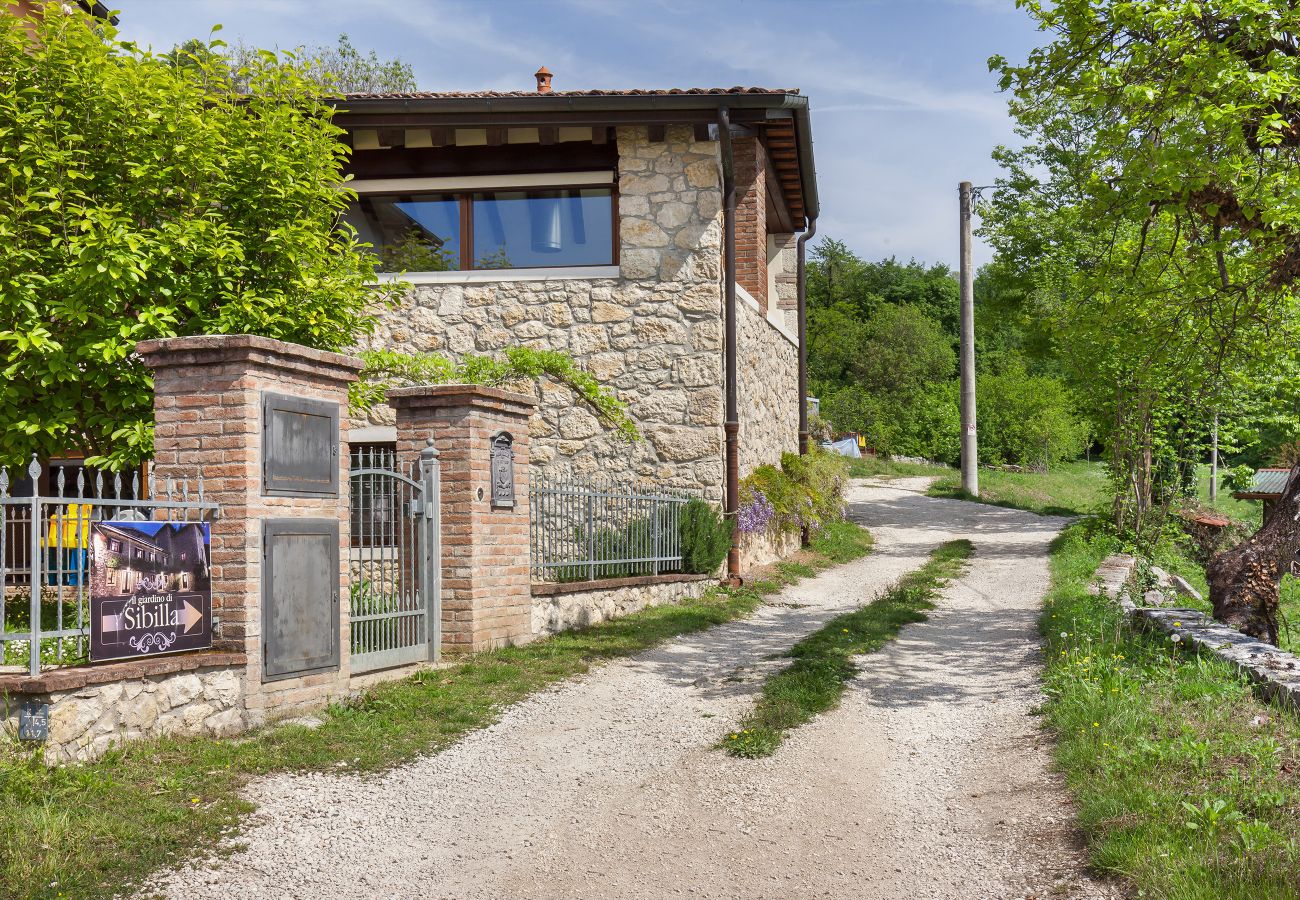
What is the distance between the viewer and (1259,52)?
8281 mm

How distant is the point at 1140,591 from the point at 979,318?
67.0 ft

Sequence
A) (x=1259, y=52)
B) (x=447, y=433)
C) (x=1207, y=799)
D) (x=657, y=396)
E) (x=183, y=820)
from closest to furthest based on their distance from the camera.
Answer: (x=1207, y=799), (x=183, y=820), (x=1259, y=52), (x=447, y=433), (x=657, y=396)

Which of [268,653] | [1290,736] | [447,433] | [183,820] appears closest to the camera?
[183,820]

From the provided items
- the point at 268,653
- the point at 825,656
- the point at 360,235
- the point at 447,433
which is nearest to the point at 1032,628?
the point at 825,656

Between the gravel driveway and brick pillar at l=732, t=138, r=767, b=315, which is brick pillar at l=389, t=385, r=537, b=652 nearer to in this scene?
the gravel driveway

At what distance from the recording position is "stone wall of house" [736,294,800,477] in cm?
1457

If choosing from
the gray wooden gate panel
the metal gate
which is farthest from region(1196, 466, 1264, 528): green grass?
the gray wooden gate panel

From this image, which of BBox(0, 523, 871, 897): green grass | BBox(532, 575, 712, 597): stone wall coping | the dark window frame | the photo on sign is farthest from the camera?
the dark window frame

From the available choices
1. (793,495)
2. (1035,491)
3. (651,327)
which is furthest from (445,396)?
(1035,491)

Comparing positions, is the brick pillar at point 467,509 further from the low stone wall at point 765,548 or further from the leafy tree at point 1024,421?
the leafy tree at point 1024,421

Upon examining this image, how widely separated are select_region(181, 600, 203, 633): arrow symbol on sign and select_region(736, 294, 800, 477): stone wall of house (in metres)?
9.03

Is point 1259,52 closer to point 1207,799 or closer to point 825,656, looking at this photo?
point 825,656

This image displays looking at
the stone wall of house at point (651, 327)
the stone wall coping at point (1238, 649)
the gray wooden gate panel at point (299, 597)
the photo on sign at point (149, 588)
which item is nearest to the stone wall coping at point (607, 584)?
the stone wall of house at point (651, 327)

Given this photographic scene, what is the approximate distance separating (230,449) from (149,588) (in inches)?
37.0
